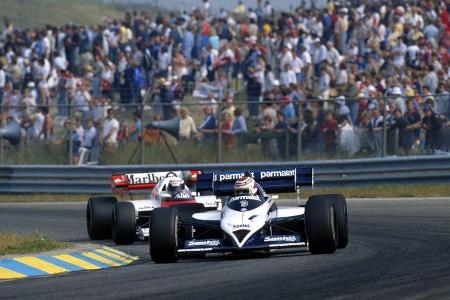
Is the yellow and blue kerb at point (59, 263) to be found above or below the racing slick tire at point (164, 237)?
below

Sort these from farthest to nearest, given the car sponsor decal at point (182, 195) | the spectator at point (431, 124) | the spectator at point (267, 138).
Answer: the spectator at point (267, 138) → the spectator at point (431, 124) → the car sponsor decal at point (182, 195)

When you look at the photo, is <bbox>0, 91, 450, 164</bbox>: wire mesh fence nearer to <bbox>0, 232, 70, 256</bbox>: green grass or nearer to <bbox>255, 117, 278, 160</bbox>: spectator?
<bbox>255, 117, 278, 160</bbox>: spectator

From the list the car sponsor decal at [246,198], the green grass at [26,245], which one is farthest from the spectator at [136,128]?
the car sponsor decal at [246,198]

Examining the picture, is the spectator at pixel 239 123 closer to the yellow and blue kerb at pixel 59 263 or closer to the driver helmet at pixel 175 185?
the driver helmet at pixel 175 185

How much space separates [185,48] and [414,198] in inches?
428

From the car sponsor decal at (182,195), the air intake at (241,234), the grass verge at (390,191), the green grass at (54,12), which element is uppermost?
the green grass at (54,12)

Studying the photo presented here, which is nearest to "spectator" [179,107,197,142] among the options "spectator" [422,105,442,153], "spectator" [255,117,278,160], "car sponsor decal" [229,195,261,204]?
"spectator" [255,117,278,160]

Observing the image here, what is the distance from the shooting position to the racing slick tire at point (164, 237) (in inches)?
535

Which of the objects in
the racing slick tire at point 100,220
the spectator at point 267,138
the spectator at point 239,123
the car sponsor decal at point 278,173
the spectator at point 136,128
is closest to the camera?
the car sponsor decal at point 278,173

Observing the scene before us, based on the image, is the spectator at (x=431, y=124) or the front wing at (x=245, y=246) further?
the spectator at (x=431, y=124)

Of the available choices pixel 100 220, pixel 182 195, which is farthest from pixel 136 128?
pixel 182 195

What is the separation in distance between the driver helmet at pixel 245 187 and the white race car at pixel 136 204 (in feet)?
6.45

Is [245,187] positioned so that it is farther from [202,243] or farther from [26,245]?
[26,245]

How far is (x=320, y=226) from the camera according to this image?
44.4ft
